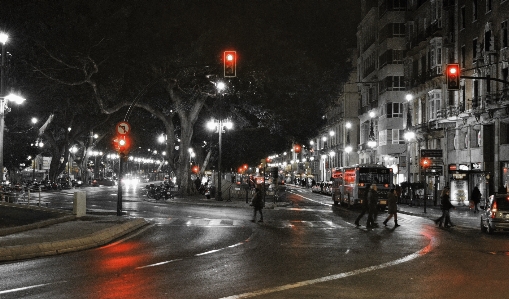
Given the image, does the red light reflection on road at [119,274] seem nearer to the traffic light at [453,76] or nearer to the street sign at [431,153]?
the traffic light at [453,76]

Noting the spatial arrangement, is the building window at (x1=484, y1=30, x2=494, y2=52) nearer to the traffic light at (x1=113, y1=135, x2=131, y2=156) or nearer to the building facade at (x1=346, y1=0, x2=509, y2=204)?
the building facade at (x1=346, y1=0, x2=509, y2=204)

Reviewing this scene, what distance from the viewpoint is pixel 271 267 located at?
15.5 m

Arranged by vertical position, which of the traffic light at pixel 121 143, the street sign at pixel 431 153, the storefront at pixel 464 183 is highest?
the street sign at pixel 431 153

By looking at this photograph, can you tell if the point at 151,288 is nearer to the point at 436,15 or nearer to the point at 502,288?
the point at 502,288

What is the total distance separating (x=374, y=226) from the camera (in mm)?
30344

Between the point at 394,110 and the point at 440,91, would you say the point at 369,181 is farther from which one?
the point at 394,110

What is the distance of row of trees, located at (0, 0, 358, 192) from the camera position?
45656 mm

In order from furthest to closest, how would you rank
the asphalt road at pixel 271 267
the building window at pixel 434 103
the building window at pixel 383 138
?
the building window at pixel 383 138 < the building window at pixel 434 103 < the asphalt road at pixel 271 267

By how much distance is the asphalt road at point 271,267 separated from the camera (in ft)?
39.6

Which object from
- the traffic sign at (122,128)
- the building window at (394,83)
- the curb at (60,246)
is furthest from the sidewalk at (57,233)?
the building window at (394,83)

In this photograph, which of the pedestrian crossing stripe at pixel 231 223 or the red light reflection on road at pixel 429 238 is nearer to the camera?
the red light reflection on road at pixel 429 238

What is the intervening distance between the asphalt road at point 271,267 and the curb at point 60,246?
1.95 feet

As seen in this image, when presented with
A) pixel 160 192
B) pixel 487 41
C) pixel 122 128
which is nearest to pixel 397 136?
pixel 487 41

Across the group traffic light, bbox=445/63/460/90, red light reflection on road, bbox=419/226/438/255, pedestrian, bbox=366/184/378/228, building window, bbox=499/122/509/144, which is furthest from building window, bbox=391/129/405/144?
pedestrian, bbox=366/184/378/228
